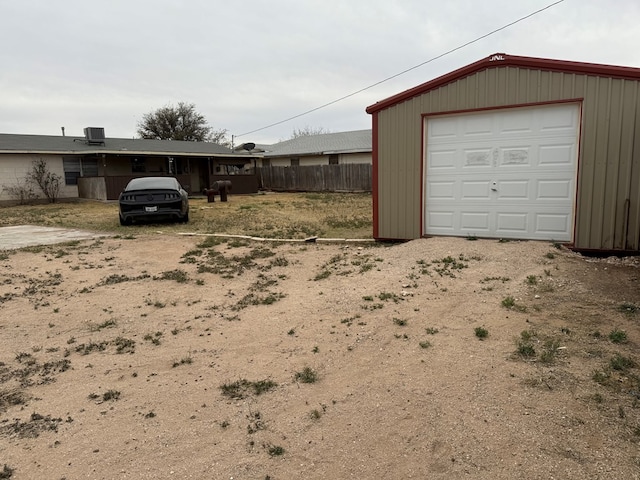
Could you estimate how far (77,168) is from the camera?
25156mm

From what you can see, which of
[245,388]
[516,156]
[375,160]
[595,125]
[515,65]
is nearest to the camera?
[245,388]

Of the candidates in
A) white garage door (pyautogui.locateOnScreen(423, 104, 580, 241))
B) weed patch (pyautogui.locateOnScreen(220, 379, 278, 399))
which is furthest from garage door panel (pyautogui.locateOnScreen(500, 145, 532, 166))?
weed patch (pyautogui.locateOnScreen(220, 379, 278, 399))

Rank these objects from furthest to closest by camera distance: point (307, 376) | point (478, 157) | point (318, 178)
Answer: point (318, 178), point (478, 157), point (307, 376)

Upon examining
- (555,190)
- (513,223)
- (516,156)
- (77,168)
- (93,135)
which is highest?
(93,135)

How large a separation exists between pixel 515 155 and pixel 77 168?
23975mm

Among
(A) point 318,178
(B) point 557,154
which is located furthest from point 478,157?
(A) point 318,178

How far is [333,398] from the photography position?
3281 mm

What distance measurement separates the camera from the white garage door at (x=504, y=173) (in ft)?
25.2

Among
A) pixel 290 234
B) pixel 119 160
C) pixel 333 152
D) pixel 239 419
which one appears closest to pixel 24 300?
pixel 239 419

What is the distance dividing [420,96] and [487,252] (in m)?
3.29

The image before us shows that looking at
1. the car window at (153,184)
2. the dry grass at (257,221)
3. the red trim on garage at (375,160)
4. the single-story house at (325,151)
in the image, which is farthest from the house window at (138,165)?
the red trim on garage at (375,160)

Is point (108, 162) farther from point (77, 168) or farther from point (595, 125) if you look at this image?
point (595, 125)

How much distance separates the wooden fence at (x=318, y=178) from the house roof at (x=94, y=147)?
11.1 ft

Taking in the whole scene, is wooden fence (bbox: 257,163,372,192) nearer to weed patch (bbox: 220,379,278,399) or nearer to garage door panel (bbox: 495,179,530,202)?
garage door panel (bbox: 495,179,530,202)
